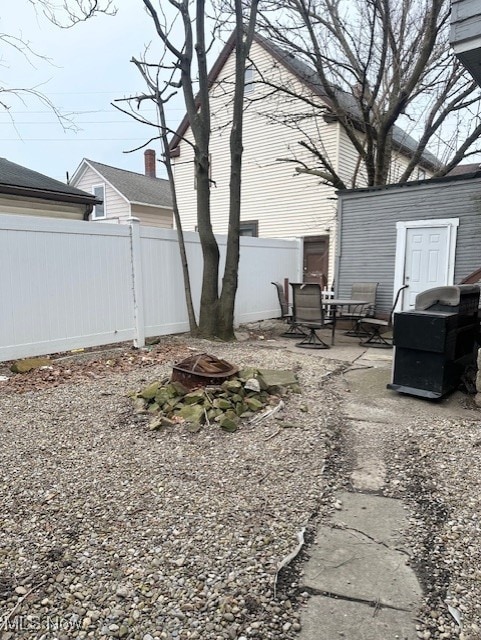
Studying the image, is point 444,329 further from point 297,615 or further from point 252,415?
point 297,615

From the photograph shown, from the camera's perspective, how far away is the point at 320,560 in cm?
185

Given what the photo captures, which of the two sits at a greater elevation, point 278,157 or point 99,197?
point 278,157

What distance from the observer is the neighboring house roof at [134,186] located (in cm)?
1711

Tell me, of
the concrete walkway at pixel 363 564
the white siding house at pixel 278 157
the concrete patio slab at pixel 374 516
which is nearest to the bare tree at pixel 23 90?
the white siding house at pixel 278 157

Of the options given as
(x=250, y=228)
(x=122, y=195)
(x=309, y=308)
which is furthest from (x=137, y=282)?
(x=122, y=195)

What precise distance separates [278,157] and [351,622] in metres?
12.7

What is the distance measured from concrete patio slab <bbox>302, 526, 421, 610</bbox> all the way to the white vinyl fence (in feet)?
14.5

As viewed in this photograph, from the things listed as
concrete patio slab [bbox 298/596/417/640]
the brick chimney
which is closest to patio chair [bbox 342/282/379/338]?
concrete patio slab [bbox 298/596/417/640]

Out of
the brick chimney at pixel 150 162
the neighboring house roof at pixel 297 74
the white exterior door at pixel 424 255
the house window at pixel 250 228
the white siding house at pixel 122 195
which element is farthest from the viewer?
the brick chimney at pixel 150 162

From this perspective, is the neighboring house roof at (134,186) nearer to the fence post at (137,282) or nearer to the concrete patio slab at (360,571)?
the fence post at (137,282)

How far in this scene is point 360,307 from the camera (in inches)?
328

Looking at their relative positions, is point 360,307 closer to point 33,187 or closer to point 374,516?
point 374,516

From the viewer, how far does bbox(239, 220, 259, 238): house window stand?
13297 mm

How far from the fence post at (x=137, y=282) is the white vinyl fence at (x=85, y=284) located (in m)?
0.01
